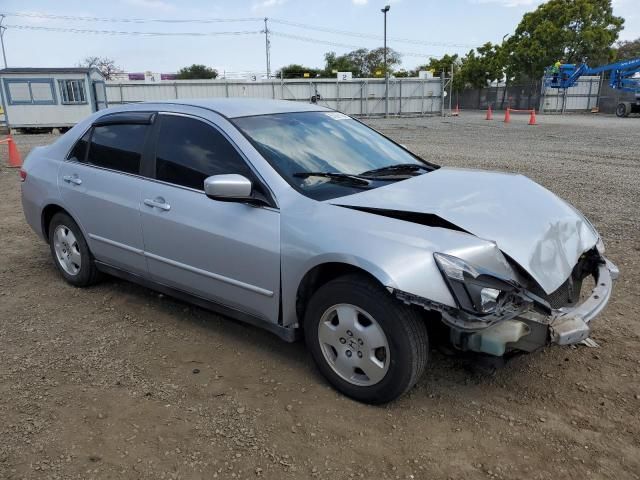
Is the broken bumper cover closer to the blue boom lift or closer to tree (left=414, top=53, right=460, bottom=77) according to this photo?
the blue boom lift

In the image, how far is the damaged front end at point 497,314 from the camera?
2588mm

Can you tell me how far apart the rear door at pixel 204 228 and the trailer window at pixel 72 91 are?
24.6 m

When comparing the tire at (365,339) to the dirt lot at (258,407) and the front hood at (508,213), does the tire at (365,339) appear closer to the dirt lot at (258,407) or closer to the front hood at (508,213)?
the dirt lot at (258,407)

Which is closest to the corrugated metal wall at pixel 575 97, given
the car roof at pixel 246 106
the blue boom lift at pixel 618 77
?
the blue boom lift at pixel 618 77

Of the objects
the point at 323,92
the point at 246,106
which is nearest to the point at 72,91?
the point at 323,92

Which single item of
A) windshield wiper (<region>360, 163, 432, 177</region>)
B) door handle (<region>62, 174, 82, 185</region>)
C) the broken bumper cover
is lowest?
the broken bumper cover

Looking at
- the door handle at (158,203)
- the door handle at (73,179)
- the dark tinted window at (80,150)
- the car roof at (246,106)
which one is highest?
the car roof at (246,106)

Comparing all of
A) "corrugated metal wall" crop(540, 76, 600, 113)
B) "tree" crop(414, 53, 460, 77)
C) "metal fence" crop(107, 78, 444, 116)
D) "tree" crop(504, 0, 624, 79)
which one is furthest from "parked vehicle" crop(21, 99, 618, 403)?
"tree" crop(414, 53, 460, 77)

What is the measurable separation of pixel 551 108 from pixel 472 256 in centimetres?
4209

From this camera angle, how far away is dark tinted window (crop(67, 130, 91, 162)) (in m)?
4.57

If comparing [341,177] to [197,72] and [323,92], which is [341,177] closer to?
[323,92]

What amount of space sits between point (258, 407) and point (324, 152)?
1.73 meters

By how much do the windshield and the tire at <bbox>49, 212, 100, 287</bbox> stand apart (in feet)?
6.50

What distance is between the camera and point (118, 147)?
14.0 ft
